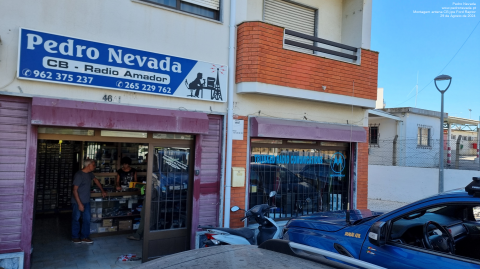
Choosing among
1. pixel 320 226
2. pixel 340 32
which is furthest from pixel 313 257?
pixel 340 32

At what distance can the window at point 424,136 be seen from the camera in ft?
60.2

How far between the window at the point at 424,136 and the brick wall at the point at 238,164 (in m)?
14.6

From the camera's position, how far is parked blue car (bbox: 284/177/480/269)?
3182 mm

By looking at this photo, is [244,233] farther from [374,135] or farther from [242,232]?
[374,135]

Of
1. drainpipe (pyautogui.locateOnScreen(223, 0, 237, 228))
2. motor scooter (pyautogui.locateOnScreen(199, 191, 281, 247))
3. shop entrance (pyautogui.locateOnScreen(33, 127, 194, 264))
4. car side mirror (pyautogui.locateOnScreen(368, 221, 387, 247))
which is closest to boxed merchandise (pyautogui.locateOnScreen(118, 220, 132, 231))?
shop entrance (pyautogui.locateOnScreen(33, 127, 194, 264))

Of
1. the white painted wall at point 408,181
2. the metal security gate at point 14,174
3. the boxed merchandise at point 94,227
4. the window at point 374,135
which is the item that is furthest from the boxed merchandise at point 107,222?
the window at point 374,135

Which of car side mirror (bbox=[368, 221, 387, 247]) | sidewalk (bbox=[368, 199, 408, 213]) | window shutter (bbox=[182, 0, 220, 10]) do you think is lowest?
sidewalk (bbox=[368, 199, 408, 213])

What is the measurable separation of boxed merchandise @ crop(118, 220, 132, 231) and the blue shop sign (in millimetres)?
3810

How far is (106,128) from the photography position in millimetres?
5512

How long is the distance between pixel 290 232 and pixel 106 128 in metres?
3.30

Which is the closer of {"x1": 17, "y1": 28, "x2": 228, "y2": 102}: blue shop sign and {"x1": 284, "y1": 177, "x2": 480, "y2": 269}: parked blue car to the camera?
{"x1": 284, "y1": 177, "x2": 480, "y2": 269}: parked blue car

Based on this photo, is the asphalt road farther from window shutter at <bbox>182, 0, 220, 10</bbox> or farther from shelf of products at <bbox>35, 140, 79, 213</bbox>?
shelf of products at <bbox>35, 140, 79, 213</bbox>

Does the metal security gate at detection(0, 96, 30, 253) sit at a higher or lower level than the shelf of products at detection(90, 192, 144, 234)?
higher

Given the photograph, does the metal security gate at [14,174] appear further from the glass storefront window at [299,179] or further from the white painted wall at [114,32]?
the glass storefront window at [299,179]
